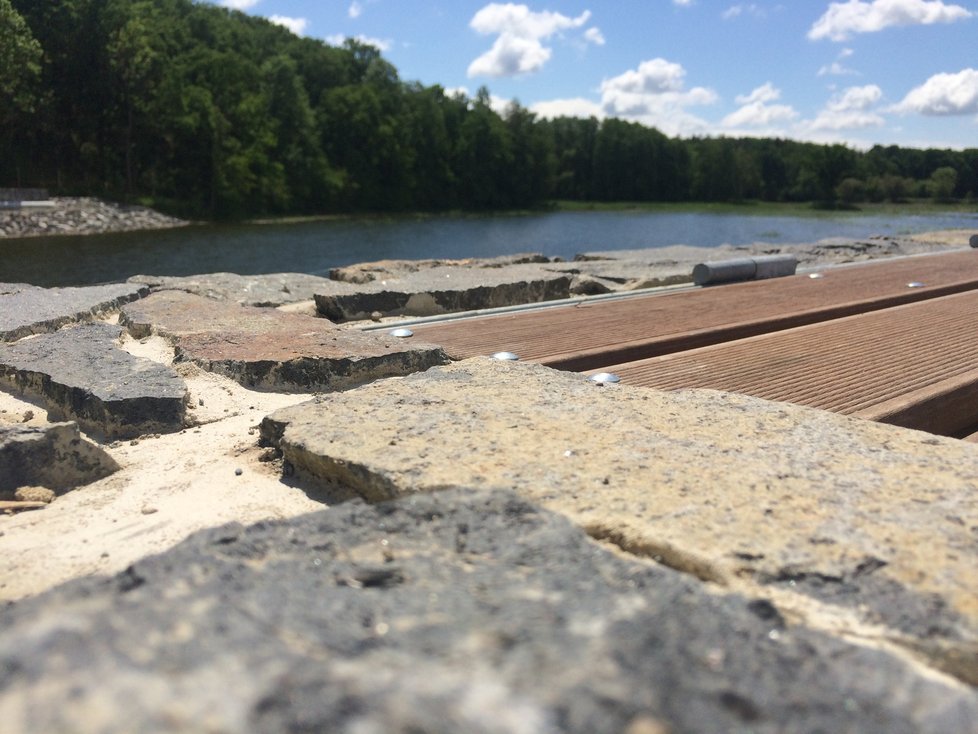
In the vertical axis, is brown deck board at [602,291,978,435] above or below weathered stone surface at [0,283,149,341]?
below

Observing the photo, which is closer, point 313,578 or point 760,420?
point 313,578

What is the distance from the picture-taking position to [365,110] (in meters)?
39.3

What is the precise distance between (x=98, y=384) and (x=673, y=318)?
2.60 metres

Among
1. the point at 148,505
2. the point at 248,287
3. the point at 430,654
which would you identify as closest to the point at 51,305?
the point at 248,287

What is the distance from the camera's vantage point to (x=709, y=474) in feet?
5.57

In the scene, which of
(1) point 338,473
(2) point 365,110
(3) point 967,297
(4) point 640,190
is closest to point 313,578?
(1) point 338,473

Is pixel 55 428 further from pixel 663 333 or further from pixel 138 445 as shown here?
pixel 663 333

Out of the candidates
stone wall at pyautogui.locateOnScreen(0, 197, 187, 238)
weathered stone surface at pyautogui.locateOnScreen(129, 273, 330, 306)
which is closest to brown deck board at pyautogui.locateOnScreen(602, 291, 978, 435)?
weathered stone surface at pyautogui.locateOnScreen(129, 273, 330, 306)

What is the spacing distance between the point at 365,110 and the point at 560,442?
39.7 metres

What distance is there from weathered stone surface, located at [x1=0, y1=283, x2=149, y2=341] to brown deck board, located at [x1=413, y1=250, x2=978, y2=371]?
5.30 ft

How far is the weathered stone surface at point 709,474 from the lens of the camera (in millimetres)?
1285

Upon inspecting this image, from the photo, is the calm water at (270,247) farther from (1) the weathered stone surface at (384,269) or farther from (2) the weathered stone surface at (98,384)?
A: (2) the weathered stone surface at (98,384)

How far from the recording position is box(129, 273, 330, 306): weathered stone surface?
195 inches

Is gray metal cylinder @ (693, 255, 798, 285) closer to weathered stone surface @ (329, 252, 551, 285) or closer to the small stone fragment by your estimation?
weathered stone surface @ (329, 252, 551, 285)
